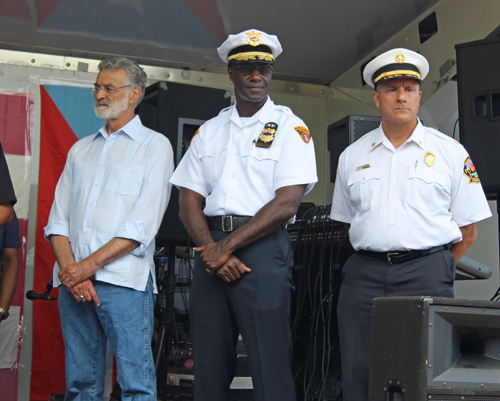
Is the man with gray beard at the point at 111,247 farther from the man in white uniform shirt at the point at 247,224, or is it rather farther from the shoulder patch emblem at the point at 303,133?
the shoulder patch emblem at the point at 303,133

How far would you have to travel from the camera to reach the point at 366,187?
201 centimetres

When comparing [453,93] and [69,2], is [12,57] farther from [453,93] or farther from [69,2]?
[453,93]

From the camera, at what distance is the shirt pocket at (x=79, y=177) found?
2.32 m

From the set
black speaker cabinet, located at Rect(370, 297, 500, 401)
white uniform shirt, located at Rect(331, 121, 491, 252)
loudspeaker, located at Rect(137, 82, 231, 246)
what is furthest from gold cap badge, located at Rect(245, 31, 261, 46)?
black speaker cabinet, located at Rect(370, 297, 500, 401)

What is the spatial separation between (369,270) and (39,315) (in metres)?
2.65

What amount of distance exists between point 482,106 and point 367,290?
95 cm

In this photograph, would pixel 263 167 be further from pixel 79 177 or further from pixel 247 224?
pixel 79 177

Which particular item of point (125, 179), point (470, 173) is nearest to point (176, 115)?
point (125, 179)

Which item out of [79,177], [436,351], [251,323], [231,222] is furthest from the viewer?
[79,177]

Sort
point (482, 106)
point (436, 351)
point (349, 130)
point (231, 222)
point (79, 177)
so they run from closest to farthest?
point (436, 351), point (231, 222), point (482, 106), point (79, 177), point (349, 130)

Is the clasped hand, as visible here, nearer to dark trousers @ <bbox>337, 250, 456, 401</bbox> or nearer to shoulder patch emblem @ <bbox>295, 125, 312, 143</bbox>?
dark trousers @ <bbox>337, 250, 456, 401</bbox>

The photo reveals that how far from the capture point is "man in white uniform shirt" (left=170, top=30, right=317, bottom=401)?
5.90 ft

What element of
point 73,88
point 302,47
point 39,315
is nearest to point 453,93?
point 302,47

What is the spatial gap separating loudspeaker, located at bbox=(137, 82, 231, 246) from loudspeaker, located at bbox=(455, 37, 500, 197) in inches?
51.0
